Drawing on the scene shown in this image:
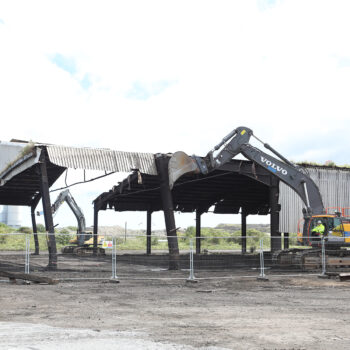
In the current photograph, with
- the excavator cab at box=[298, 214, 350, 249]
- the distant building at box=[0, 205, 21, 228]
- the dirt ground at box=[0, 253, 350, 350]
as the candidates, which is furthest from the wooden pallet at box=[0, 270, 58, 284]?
the distant building at box=[0, 205, 21, 228]

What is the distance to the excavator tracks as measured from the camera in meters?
24.8

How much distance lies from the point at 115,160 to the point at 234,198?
18130 millimetres

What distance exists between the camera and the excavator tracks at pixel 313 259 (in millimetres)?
24781

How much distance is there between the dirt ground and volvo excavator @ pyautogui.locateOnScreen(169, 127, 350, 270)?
5990mm

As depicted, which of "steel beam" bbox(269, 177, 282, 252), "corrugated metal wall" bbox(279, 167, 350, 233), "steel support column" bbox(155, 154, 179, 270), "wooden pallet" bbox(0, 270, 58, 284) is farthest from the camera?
"corrugated metal wall" bbox(279, 167, 350, 233)

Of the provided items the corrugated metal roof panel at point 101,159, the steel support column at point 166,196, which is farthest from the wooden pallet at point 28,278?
the steel support column at point 166,196

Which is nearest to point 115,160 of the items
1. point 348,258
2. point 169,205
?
point 169,205

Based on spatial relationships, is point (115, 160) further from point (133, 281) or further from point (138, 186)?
point (138, 186)

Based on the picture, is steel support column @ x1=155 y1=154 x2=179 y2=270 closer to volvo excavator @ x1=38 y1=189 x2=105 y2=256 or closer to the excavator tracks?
the excavator tracks

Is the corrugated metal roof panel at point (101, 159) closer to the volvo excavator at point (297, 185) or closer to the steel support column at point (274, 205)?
the volvo excavator at point (297, 185)

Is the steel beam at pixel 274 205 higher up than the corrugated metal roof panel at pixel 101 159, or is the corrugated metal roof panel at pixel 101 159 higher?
the corrugated metal roof panel at pixel 101 159

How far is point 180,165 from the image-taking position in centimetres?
→ 2503

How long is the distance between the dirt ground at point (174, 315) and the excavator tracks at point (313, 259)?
223 inches

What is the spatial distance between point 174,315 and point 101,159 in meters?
14.4
